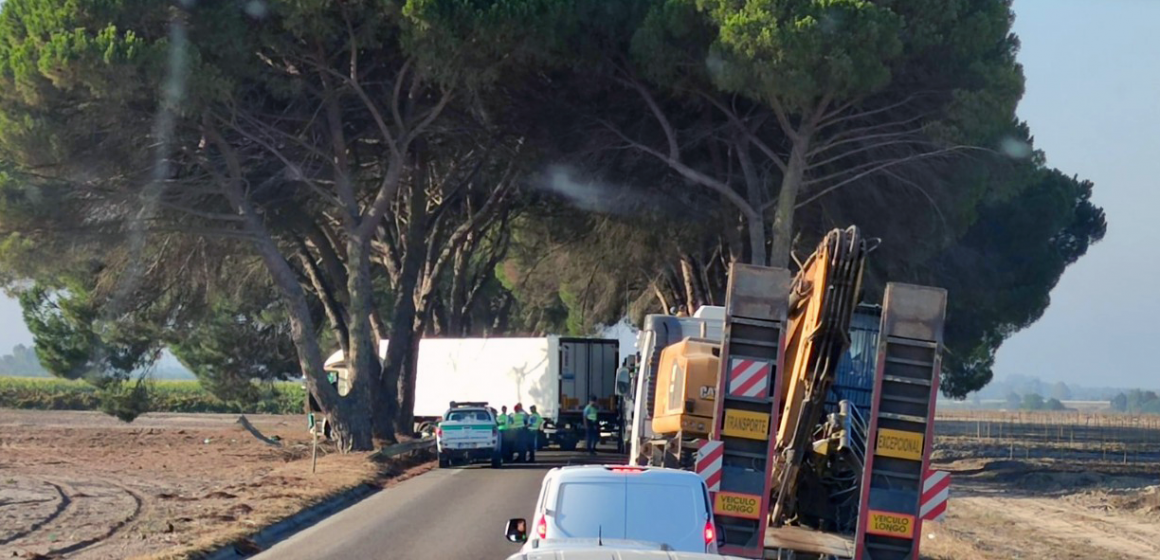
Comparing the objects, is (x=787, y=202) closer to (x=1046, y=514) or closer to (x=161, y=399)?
(x=1046, y=514)

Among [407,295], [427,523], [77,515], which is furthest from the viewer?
[407,295]

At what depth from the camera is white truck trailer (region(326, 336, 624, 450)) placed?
4206cm

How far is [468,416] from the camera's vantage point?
34156 mm

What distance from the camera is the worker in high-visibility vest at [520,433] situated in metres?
35.6

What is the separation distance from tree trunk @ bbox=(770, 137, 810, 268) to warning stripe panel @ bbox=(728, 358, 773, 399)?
59.6ft

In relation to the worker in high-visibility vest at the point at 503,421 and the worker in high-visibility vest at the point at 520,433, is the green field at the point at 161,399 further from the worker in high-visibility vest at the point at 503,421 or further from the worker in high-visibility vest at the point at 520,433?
the worker in high-visibility vest at the point at 503,421

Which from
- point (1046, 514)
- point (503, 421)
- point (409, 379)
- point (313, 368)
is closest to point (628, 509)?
point (1046, 514)

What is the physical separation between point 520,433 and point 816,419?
20.4 meters

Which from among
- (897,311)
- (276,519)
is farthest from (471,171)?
(897,311)

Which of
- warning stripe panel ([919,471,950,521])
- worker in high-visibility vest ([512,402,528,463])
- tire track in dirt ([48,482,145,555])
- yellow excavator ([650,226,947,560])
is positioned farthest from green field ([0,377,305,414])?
warning stripe panel ([919,471,950,521])

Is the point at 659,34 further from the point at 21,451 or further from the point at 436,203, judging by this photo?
the point at 21,451

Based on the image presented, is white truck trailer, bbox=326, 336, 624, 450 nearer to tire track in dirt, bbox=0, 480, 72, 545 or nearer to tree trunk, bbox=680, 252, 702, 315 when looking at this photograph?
tree trunk, bbox=680, 252, 702, 315

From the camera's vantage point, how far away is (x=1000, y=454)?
50344 millimetres

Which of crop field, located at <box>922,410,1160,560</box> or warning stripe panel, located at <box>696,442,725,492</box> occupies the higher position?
warning stripe panel, located at <box>696,442,725,492</box>
